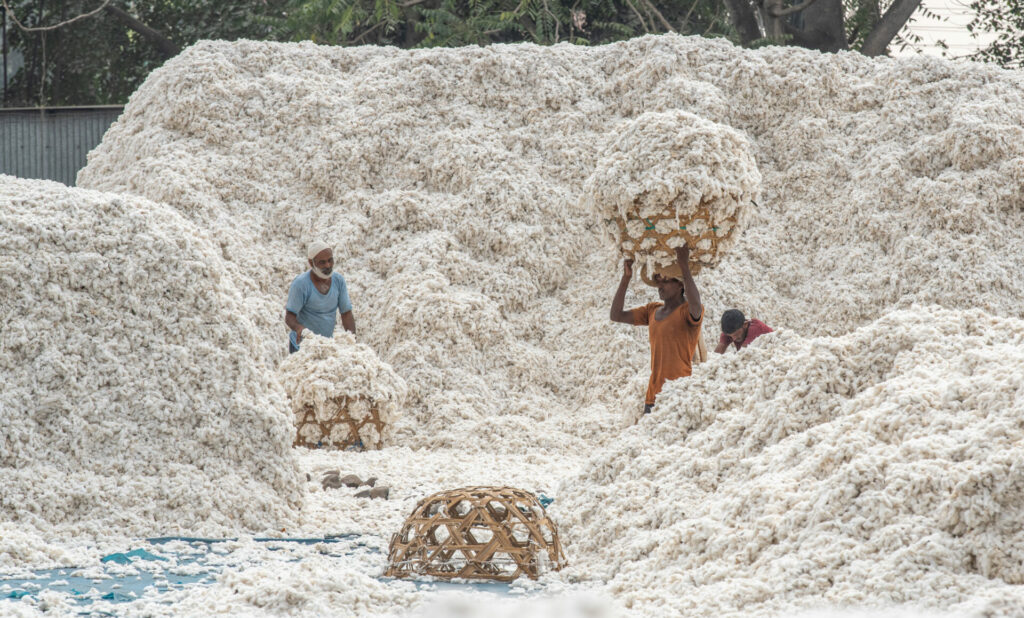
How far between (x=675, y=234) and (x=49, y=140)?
8.53 meters

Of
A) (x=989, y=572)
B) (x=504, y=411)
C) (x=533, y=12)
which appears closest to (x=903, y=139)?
(x=504, y=411)

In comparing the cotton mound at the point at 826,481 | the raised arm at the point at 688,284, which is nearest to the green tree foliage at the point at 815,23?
the raised arm at the point at 688,284

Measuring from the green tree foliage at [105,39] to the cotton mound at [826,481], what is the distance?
1207 centimetres

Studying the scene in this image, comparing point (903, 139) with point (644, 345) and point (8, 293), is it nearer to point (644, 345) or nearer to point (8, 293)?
point (644, 345)

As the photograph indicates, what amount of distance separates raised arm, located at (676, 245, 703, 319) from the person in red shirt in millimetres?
470

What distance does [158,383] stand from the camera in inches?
192

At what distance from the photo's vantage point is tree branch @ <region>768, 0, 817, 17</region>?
12.3m

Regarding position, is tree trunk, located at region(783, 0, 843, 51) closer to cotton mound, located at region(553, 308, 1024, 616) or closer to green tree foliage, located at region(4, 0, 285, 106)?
green tree foliage, located at region(4, 0, 285, 106)

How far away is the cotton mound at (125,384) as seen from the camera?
4555 mm

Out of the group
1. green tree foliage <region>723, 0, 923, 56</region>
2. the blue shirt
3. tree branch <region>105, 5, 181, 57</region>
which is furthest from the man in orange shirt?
tree branch <region>105, 5, 181, 57</region>

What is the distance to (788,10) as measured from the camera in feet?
40.5

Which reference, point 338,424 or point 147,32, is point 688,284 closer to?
point 338,424

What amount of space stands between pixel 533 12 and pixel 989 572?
36.1 ft

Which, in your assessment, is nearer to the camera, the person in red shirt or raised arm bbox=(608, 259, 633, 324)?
raised arm bbox=(608, 259, 633, 324)
